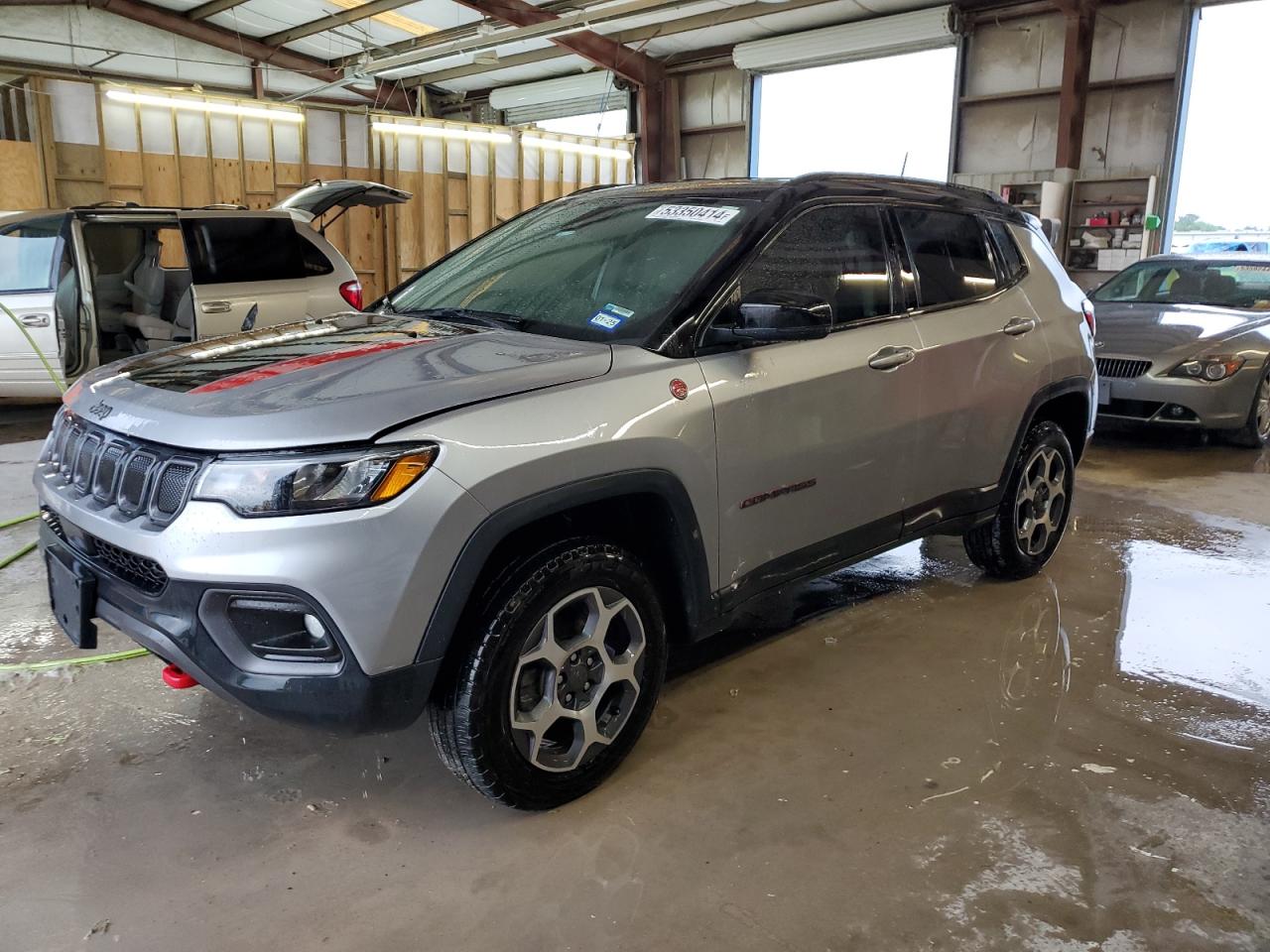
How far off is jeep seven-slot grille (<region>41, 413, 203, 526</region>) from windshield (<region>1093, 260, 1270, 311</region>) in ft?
25.3

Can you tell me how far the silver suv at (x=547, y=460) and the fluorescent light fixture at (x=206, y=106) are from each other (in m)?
10.4

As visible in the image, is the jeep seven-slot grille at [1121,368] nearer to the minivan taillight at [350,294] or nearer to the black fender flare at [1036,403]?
the black fender flare at [1036,403]

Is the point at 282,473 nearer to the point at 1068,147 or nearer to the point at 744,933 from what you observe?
the point at 744,933

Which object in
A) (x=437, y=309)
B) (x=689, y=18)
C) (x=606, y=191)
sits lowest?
(x=437, y=309)

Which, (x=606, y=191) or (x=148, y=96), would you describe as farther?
(x=148, y=96)

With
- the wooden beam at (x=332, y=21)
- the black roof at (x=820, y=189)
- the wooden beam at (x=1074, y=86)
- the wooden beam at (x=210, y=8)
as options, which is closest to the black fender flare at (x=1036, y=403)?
the black roof at (x=820, y=189)

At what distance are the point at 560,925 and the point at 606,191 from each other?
8.10 feet

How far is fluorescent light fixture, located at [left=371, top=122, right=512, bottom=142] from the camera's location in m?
13.4

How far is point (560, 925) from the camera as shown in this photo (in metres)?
2.04

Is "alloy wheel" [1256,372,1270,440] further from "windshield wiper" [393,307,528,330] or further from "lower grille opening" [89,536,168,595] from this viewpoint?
"lower grille opening" [89,536,168,595]

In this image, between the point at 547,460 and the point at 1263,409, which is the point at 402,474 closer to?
the point at 547,460

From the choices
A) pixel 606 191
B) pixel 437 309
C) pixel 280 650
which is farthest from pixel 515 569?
pixel 606 191

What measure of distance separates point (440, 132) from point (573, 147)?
2395 millimetres

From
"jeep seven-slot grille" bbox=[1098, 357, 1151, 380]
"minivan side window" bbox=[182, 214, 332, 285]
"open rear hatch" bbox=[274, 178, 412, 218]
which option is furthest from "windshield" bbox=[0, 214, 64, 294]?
"jeep seven-slot grille" bbox=[1098, 357, 1151, 380]
